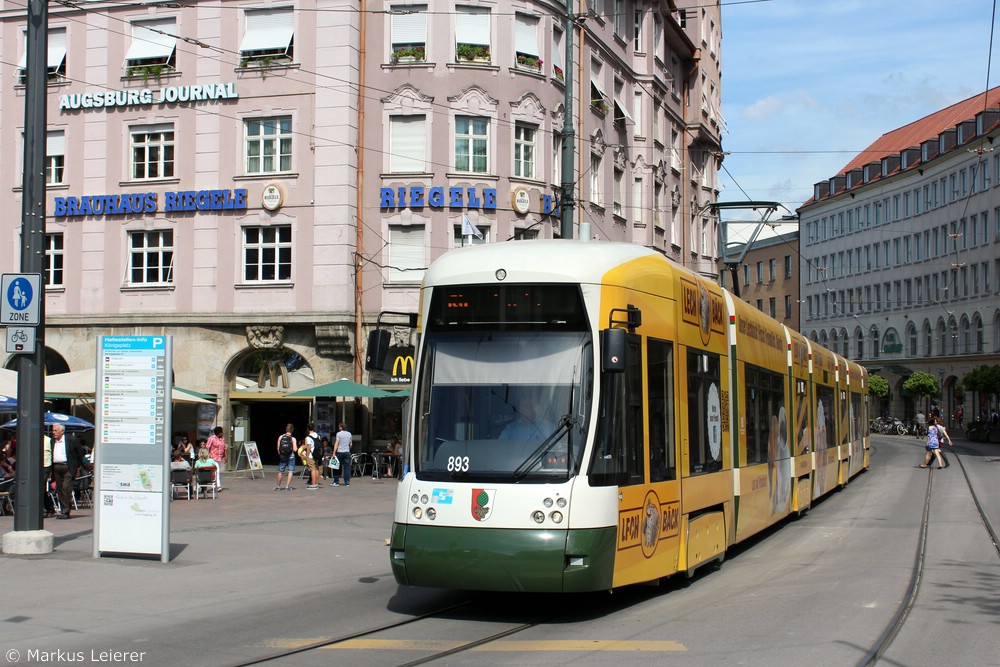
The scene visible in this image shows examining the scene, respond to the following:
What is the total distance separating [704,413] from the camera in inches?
503

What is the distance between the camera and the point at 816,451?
22.0 meters

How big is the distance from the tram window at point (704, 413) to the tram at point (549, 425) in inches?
4.7

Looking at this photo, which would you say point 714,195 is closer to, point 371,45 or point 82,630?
point 371,45

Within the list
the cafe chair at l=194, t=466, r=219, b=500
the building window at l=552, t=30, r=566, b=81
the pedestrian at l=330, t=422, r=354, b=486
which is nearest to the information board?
the cafe chair at l=194, t=466, r=219, b=500

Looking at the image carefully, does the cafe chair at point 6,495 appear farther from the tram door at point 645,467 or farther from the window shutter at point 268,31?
the window shutter at point 268,31

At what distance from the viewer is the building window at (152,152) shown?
34.9 meters

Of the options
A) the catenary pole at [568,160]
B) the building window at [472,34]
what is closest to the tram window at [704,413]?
the catenary pole at [568,160]

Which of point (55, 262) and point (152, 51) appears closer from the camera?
point (152, 51)

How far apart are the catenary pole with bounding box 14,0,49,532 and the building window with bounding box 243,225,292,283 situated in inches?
740

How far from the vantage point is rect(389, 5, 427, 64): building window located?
34062 mm

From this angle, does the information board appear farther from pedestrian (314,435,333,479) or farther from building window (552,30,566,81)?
building window (552,30,566,81)

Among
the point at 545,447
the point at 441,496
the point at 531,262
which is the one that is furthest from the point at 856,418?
the point at 441,496

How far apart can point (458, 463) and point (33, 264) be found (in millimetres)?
7157

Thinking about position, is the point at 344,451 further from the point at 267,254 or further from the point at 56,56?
the point at 56,56
